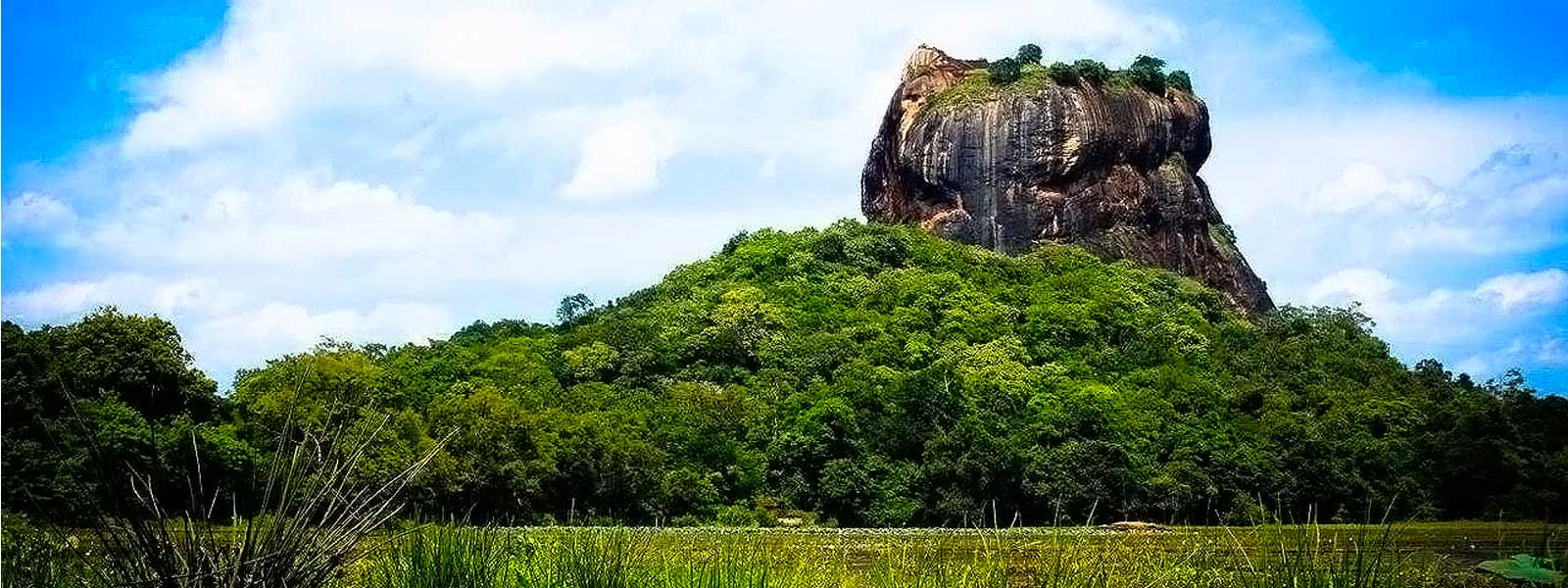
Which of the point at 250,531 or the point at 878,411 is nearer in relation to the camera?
the point at 250,531

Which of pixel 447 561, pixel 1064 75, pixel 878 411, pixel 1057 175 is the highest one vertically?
pixel 1064 75

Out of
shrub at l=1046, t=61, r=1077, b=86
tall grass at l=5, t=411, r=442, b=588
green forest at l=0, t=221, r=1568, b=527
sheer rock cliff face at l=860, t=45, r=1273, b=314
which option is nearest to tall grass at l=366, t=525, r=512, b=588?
tall grass at l=5, t=411, r=442, b=588

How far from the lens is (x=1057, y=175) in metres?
80.1

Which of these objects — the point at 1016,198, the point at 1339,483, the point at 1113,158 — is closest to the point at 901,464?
the point at 1339,483

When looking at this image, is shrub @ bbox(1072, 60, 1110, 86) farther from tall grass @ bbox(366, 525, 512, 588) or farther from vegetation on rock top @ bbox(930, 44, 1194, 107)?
tall grass @ bbox(366, 525, 512, 588)

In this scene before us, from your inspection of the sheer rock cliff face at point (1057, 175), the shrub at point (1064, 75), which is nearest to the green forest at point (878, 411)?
the sheer rock cliff face at point (1057, 175)

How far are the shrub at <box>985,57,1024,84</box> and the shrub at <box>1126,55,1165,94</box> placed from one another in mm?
7397

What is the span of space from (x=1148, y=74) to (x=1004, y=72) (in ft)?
31.5

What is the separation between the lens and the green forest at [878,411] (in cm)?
3647

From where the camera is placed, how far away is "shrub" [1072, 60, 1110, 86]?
273 ft

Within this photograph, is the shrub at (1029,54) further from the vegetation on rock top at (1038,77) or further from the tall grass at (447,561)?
the tall grass at (447,561)

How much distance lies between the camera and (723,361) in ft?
201

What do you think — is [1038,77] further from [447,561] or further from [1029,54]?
[447,561]

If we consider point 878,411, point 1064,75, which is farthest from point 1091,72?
point 878,411
